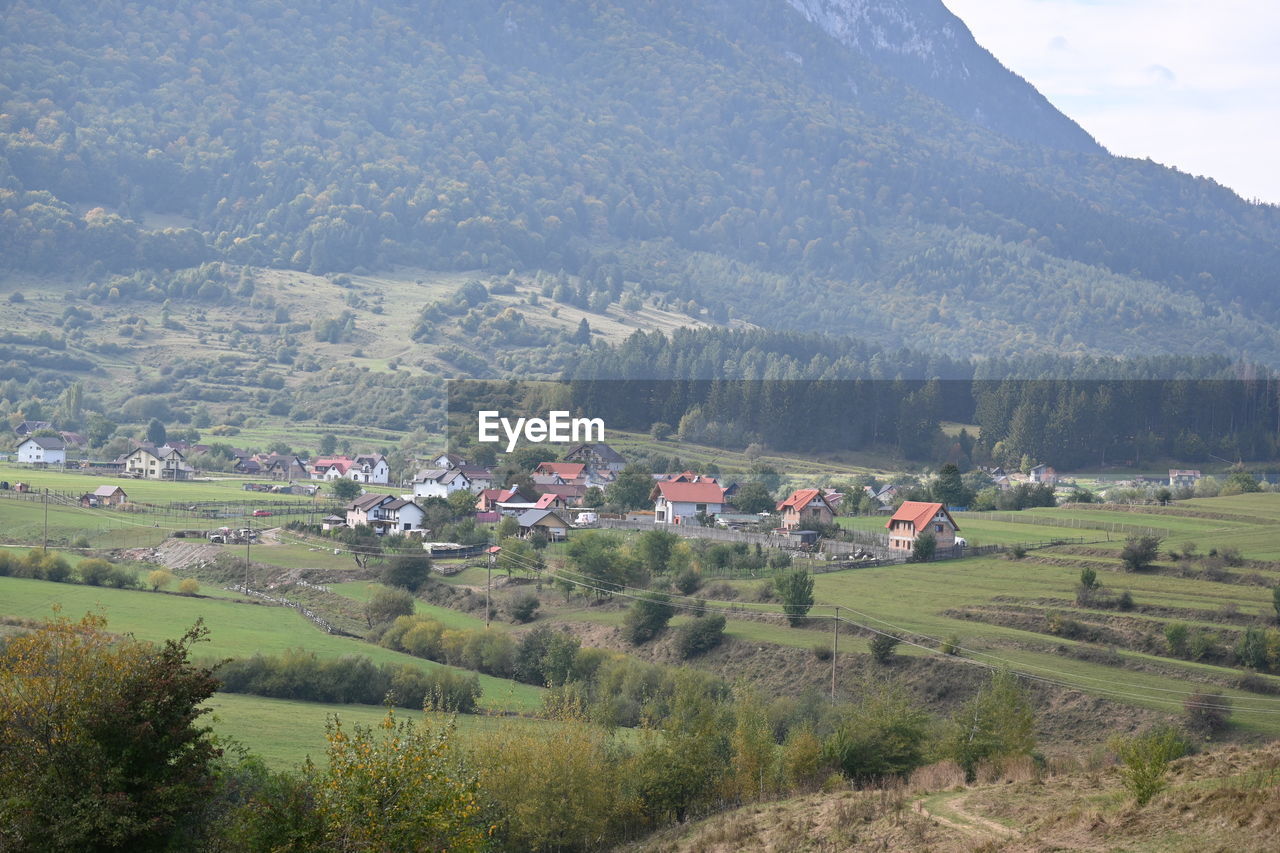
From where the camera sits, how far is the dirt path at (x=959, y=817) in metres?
19.0

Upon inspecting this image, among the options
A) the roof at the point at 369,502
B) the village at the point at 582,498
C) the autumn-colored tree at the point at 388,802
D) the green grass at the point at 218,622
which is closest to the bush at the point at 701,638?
the green grass at the point at 218,622

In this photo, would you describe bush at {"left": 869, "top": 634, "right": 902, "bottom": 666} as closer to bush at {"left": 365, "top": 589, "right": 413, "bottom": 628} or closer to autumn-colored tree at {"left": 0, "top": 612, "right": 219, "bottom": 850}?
bush at {"left": 365, "top": 589, "right": 413, "bottom": 628}

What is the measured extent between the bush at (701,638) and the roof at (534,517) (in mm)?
21687

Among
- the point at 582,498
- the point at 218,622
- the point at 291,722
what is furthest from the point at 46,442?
the point at 291,722

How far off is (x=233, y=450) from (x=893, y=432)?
184ft

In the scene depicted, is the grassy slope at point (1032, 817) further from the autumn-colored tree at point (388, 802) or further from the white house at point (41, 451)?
the white house at point (41, 451)

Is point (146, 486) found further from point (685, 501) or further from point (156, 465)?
point (685, 501)

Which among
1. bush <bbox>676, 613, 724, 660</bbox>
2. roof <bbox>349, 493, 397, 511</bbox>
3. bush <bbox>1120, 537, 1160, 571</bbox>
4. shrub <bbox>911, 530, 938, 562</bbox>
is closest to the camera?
bush <bbox>676, 613, 724, 660</bbox>

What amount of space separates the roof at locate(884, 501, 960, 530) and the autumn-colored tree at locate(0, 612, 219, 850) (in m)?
42.2

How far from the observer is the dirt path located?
1905cm

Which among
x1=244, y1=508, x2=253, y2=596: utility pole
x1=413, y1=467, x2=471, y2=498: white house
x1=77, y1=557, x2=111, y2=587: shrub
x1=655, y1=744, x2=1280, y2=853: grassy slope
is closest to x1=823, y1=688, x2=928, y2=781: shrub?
x1=655, y1=744, x2=1280, y2=853: grassy slope

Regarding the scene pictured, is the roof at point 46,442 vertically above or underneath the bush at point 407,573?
above

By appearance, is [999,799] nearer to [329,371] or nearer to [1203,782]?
[1203,782]

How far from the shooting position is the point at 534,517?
6650 centimetres
